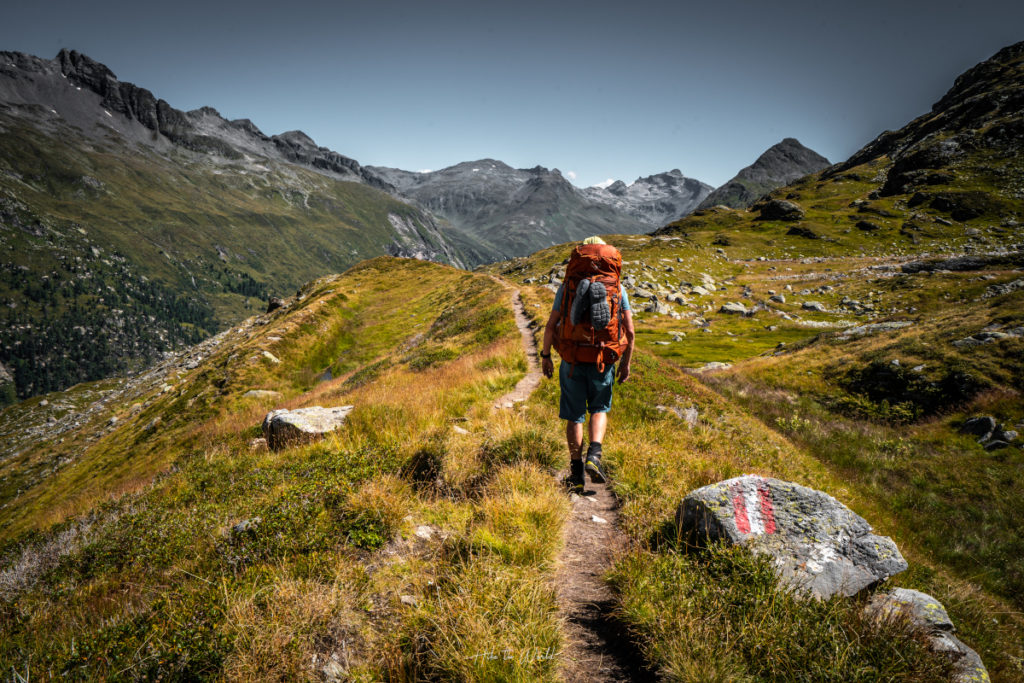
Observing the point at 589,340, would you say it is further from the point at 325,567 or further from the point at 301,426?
the point at 301,426

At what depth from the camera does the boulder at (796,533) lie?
4.61 metres

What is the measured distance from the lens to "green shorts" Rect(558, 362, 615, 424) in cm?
686

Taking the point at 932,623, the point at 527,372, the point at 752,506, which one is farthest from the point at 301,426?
the point at 932,623

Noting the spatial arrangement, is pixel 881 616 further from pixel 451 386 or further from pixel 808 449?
pixel 808 449

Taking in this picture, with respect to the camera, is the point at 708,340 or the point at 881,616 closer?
the point at 881,616

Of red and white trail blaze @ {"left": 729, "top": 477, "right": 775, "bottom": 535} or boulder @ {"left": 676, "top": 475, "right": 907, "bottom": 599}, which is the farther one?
red and white trail blaze @ {"left": 729, "top": 477, "right": 775, "bottom": 535}

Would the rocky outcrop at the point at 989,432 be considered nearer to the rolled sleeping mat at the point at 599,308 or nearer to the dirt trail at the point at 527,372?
the dirt trail at the point at 527,372

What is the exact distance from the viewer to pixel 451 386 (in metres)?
12.1

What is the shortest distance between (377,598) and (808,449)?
20.1m

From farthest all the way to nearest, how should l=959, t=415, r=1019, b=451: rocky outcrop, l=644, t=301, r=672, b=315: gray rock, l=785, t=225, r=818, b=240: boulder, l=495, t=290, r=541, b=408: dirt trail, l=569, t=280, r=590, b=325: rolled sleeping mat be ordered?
1. l=785, t=225, r=818, b=240: boulder
2. l=644, t=301, r=672, b=315: gray rock
3. l=959, t=415, r=1019, b=451: rocky outcrop
4. l=495, t=290, r=541, b=408: dirt trail
5. l=569, t=280, r=590, b=325: rolled sleeping mat

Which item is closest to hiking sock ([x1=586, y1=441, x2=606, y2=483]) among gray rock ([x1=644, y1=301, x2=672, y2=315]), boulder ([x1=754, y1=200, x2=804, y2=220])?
gray rock ([x1=644, y1=301, x2=672, y2=315])

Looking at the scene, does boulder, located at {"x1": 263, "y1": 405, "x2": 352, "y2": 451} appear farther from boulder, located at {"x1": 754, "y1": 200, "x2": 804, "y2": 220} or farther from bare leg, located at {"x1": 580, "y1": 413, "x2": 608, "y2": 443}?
boulder, located at {"x1": 754, "y1": 200, "x2": 804, "y2": 220}

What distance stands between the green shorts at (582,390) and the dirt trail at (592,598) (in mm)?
1389

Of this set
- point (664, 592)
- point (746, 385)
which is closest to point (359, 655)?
point (664, 592)
